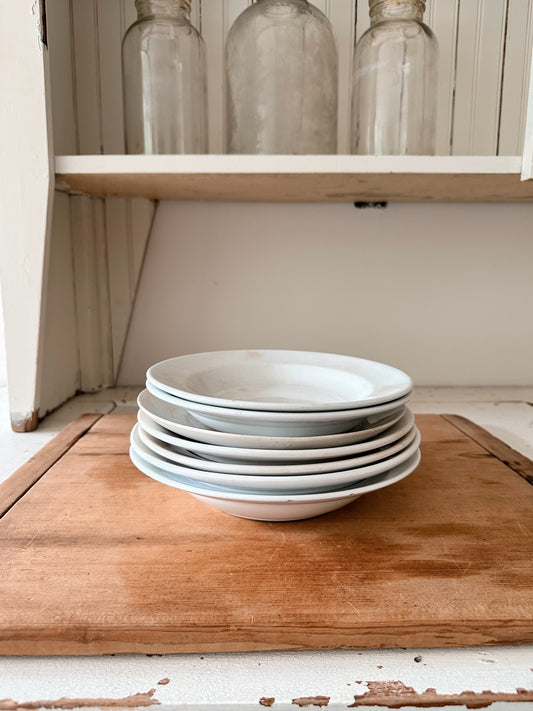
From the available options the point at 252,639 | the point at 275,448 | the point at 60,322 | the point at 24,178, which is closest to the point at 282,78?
the point at 24,178

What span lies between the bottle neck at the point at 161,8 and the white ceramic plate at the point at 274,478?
0.73 metres

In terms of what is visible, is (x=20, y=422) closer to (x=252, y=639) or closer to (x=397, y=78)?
(x=252, y=639)

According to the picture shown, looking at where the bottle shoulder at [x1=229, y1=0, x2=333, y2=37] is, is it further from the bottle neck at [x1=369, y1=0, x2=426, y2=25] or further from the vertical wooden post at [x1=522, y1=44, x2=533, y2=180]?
the vertical wooden post at [x1=522, y1=44, x2=533, y2=180]

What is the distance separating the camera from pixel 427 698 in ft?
1.13

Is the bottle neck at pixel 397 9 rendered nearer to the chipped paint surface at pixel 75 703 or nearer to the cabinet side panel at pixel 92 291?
the cabinet side panel at pixel 92 291

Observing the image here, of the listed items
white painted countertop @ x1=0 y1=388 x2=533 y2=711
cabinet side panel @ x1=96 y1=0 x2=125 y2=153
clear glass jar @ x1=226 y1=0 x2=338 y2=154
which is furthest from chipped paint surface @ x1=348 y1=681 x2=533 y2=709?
cabinet side panel @ x1=96 y1=0 x2=125 y2=153

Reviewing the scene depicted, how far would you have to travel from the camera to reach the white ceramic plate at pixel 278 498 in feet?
1.48

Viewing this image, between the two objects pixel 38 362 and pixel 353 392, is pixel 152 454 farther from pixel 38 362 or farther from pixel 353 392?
pixel 38 362

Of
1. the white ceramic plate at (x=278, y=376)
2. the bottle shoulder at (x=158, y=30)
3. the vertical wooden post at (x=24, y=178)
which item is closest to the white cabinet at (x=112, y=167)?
the vertical wooden post at (x=24, y=178)

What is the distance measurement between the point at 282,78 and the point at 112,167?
1.01 feet

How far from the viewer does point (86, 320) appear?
1038 mm

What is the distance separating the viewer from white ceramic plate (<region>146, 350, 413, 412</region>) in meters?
0.59

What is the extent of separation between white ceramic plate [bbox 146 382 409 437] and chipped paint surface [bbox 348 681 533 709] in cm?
19

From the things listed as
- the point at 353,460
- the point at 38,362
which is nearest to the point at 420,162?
the point at 353,460
